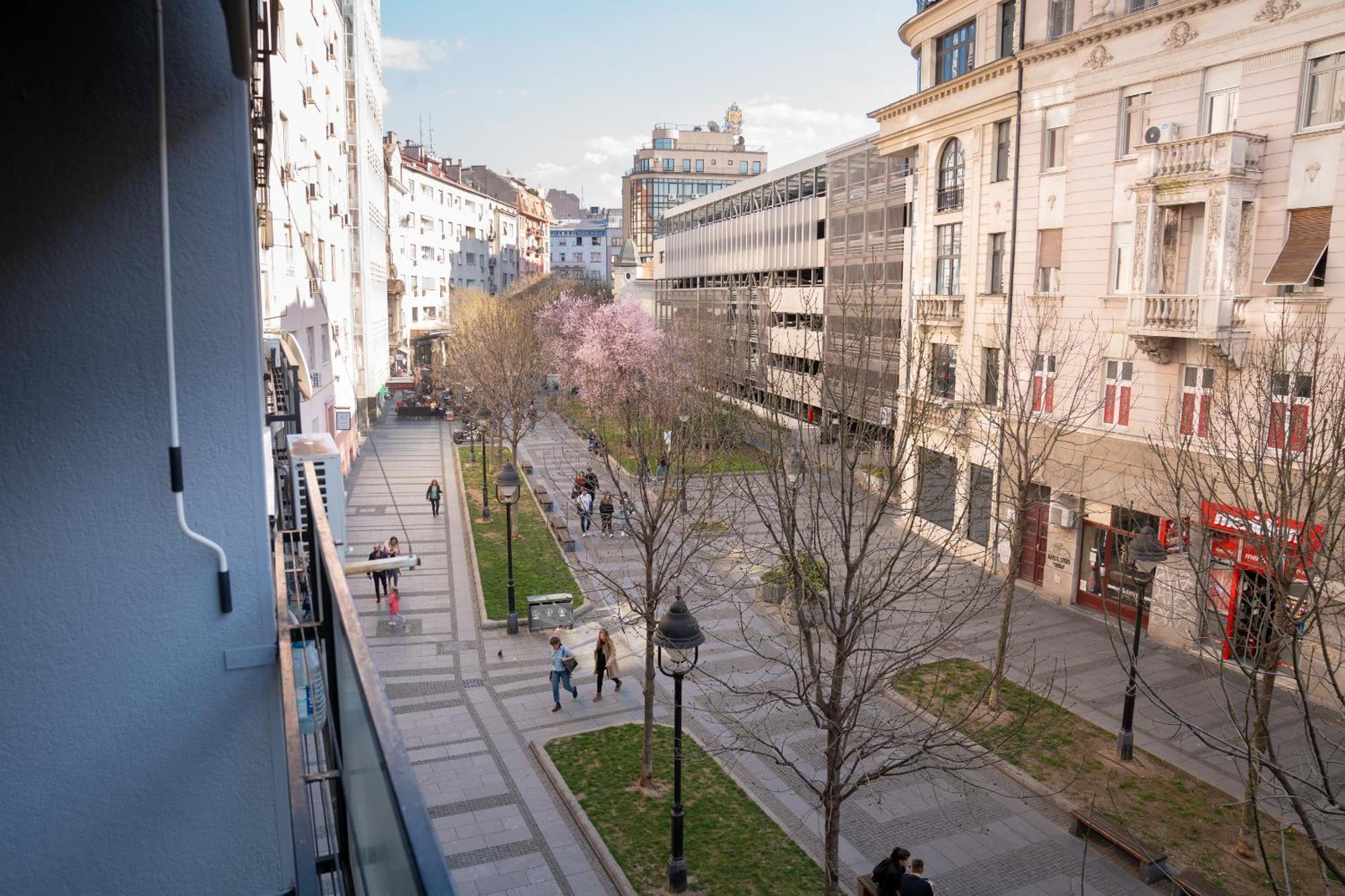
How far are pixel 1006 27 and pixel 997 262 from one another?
6.07m

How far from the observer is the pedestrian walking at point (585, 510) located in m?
28.0

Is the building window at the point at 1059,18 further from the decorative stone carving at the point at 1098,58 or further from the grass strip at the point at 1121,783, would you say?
the grass strip at the point at 1121,783

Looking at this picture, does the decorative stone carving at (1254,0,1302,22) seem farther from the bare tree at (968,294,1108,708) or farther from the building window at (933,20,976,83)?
the building window at (933,20,976,83)

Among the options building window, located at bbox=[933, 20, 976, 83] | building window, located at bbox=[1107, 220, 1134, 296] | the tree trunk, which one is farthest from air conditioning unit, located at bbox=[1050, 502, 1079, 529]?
building window, located at bbox=[933, 20, 976, 83]

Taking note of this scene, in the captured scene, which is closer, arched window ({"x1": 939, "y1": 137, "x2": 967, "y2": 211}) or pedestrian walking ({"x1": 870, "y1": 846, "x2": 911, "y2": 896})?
pedestrian walking ({"x1": 870, "y1": 846, "x2": 911, "y2": 896})

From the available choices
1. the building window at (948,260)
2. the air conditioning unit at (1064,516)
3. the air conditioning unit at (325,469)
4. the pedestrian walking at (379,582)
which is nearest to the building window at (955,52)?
the building window at (948,260)

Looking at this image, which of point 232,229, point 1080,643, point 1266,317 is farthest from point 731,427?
point 232,229

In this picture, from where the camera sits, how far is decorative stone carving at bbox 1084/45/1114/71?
20438 millimetres

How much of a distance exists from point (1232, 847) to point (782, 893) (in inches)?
242

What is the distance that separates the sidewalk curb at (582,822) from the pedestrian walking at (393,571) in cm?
823

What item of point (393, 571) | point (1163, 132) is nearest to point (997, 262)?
point (1163, 132)

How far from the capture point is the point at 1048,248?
22547 millimetres

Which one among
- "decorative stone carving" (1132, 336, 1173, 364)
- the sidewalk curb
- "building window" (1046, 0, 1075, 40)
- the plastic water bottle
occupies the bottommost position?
the sidewalk curb

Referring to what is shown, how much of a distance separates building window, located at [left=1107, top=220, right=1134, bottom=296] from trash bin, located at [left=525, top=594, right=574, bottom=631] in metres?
14.1
